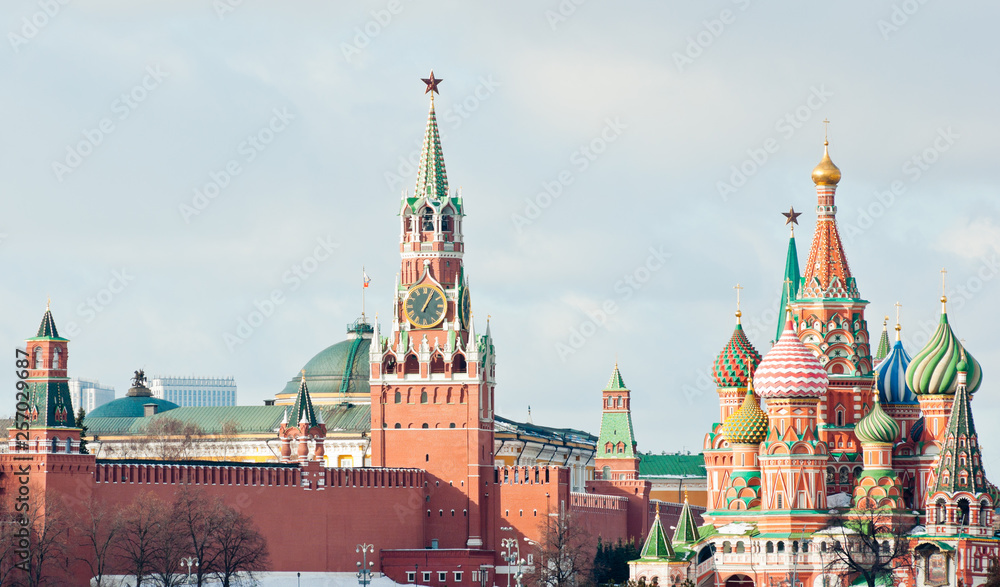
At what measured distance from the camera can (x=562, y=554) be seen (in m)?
112

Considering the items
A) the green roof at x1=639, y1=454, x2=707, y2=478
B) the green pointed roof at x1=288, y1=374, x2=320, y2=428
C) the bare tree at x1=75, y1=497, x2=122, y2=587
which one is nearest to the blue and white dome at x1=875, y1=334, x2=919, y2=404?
the green pointed roof at x1=288, y1=374, x2=320, y2=428

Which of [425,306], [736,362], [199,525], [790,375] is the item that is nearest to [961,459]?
[790,375]

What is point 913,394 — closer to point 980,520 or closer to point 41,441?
point 980,520

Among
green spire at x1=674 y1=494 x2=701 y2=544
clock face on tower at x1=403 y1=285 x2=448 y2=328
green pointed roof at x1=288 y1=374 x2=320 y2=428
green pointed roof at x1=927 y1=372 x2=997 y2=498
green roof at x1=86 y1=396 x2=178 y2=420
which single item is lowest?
green spire at x1=674 y1=494 x2=701 y2=544

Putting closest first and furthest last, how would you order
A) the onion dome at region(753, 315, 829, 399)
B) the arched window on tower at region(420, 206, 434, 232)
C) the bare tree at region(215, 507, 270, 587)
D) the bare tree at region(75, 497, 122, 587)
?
the bare tree at region(75, 497, 122, 587), the bare tree at region(215, 507, 270, 587), the onion dome at region(753, 315, 829, 399), the arched window on tower at region(420, 206, 434, 232)

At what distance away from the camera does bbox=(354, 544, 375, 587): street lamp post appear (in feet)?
365

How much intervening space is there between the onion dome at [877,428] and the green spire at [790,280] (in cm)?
1949

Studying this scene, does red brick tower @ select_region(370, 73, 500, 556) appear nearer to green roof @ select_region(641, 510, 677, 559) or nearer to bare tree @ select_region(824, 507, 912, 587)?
green roof @ select_region(641, 510, 677, 559)

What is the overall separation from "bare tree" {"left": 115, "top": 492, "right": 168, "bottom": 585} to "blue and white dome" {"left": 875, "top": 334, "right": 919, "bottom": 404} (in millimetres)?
35210

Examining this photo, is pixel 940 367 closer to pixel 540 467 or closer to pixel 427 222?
pixel 540 467

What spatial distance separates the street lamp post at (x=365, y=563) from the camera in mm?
111131

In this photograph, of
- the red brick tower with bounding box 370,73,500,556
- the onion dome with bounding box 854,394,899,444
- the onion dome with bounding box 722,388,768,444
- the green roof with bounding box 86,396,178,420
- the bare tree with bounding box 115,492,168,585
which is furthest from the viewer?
the green roof with bounding box 86,396,178,420

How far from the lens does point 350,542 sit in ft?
373

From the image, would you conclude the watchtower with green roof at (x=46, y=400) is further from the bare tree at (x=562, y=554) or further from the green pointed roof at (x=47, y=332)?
the bare tree at (x=562, y=554)
